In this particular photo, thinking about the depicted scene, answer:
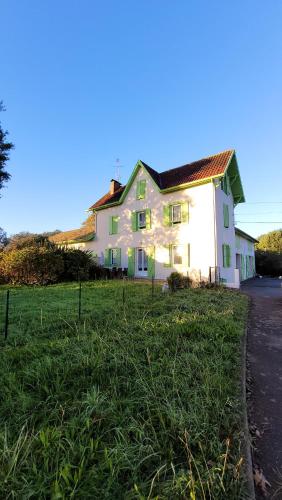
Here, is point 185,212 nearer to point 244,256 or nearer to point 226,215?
point 226,215

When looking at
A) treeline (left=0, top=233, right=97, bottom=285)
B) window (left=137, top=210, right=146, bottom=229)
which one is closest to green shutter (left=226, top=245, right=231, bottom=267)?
window (left=137, top=210, right=146, bottom=229)

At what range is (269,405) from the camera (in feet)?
10.2

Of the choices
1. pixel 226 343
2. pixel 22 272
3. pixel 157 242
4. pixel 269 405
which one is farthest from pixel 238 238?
pixel 269 405

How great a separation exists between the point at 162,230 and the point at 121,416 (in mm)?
15287

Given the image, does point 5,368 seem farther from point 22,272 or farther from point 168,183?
point 168,183

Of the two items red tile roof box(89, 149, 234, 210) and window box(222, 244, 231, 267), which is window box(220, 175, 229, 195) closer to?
red tile roof box(89, 149, 234, 210)

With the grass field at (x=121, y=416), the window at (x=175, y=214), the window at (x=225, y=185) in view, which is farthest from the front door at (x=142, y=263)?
the grass field at (x=121, y=416)

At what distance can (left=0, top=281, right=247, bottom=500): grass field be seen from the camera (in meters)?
1.78

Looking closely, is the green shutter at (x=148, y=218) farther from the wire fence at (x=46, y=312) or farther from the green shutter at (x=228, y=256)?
the wire fence at (x=46, y=312)

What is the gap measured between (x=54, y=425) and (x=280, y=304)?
9.62m

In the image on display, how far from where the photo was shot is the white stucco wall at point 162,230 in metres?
15.2

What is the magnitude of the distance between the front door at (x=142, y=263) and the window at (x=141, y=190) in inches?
153

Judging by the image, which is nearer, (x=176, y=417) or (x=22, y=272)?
(x=176, y=417)

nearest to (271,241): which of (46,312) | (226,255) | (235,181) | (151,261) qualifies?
(235,181)
